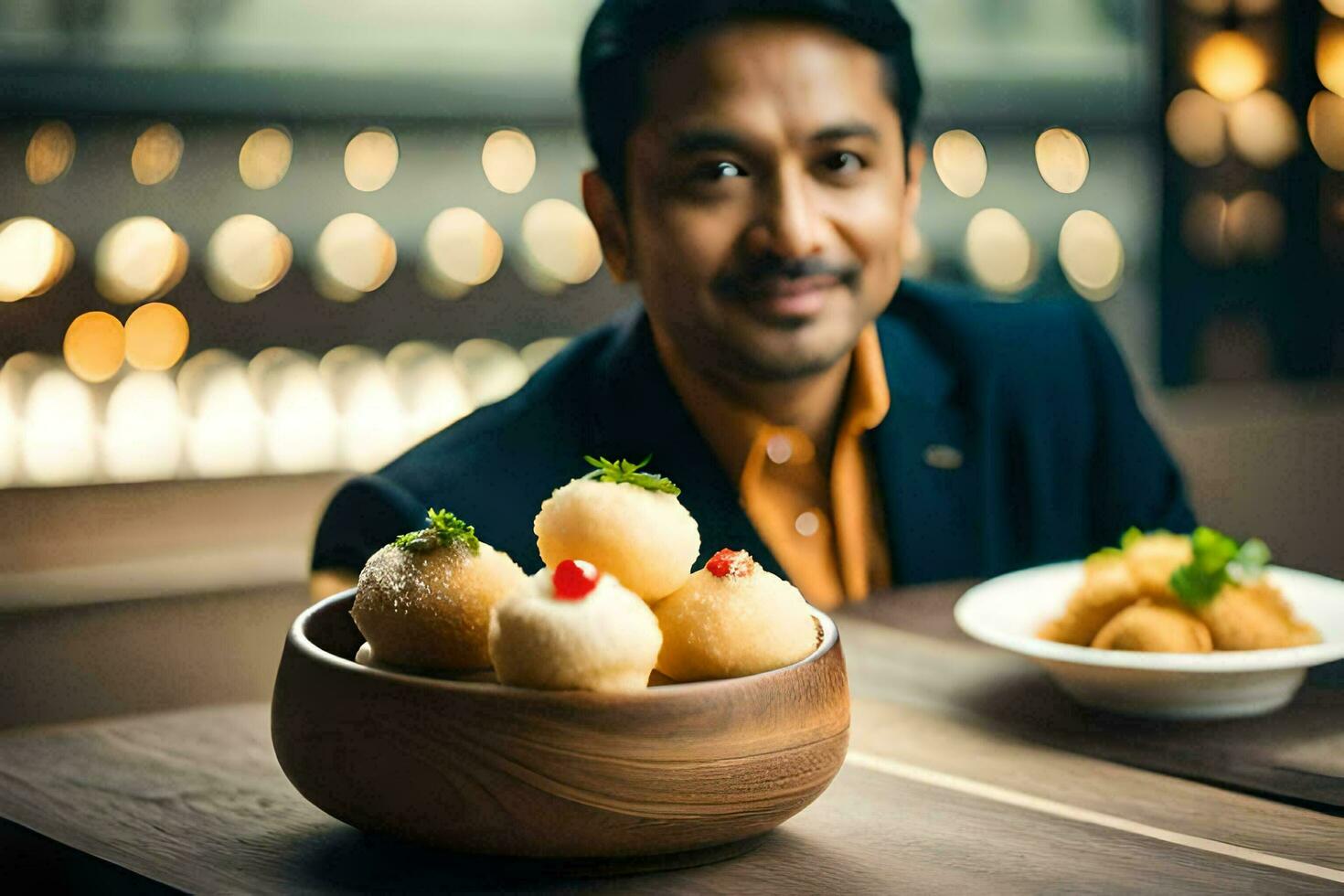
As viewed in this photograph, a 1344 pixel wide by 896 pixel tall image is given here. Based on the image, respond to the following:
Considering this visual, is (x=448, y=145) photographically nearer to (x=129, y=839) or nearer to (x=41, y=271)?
(x=41, y=271)

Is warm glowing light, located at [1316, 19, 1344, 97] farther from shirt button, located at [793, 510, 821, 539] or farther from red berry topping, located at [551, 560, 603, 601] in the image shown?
red berry topping, located at [551, 560, 603, 601]

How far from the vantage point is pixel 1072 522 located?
2078mm

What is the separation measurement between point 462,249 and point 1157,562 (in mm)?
1978

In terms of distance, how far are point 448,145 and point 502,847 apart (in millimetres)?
2299

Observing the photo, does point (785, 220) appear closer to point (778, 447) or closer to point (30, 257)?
point (778, 447)

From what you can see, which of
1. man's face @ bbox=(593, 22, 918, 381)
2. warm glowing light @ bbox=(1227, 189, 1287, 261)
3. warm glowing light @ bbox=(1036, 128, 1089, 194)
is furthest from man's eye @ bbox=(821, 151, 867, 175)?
warm glowing light @ bbox=(1227, 189, 1287, 261)

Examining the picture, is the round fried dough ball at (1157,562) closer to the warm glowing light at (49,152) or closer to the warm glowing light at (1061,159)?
the warm glowing light at (49,152)

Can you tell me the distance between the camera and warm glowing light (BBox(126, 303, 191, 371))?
2.64 metres

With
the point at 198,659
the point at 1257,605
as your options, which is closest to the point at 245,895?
the point at 1257,605

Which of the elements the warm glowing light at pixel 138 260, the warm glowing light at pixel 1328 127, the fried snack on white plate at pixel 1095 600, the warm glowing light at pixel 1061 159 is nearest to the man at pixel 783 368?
the fried snack on white plate at pixel 1095 600

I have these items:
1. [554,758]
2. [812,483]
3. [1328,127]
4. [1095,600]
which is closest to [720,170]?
[812,483]

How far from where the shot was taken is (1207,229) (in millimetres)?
3762

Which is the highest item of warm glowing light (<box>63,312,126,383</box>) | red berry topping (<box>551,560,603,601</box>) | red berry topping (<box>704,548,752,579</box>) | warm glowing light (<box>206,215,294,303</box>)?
red berry topping (<box>551,560,603,601</box>)

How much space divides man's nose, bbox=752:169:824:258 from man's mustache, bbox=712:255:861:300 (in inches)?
0.4
